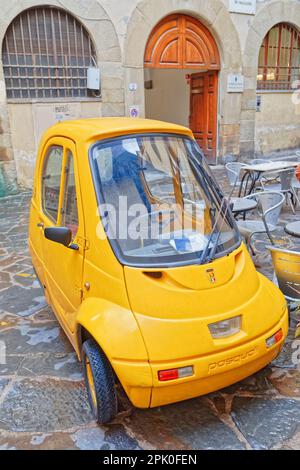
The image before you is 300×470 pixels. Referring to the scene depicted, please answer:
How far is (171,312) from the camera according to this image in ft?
7.05

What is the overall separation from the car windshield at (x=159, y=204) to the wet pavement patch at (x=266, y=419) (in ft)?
3.21

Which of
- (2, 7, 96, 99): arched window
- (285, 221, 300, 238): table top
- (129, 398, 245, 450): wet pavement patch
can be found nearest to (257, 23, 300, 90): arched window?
(2, 7, 96, 99): arched window

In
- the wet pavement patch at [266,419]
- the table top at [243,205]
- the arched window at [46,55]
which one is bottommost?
the wet pavement patch at [266,419]

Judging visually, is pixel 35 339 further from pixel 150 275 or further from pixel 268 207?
pixel 268 207

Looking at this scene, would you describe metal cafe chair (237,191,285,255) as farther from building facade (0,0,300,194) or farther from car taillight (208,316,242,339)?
building facade (0,0,300,194)

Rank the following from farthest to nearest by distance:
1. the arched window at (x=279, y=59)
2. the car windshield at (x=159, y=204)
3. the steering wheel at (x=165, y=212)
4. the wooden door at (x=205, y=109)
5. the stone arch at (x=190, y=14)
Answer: the arched window at (x=279, y=59) < the wooden door at (x=205, y=109) < the stone arch at (x=190, y=14) < the steering wheel at (x=165, y=212) < the car windshield at (x=159, y=204)

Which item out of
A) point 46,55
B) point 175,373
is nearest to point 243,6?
point 46,55

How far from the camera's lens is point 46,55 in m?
8.48

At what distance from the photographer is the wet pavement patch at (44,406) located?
7.84 ft

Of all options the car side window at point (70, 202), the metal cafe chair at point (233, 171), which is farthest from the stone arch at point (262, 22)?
the car side window at point (70, 202)

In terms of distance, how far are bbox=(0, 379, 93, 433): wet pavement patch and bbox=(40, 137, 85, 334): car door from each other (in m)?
0.41

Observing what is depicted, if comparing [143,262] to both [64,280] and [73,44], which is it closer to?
[64,280]

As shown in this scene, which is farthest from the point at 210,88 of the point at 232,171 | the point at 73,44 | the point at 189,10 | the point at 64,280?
the point at 64,280

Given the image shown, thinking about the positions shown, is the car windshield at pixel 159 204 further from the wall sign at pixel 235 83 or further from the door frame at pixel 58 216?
the wall sign at pixel 235 83
